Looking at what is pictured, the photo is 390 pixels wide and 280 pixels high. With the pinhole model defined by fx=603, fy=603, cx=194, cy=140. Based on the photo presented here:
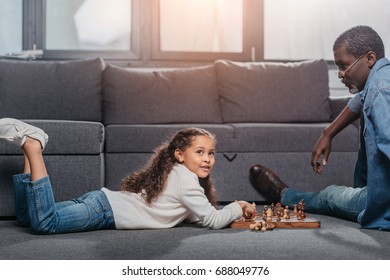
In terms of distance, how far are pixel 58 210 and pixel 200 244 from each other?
1.79 ft

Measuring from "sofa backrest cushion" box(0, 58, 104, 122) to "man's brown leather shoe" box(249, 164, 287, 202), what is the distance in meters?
1.11

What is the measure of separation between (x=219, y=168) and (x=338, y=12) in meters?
2.15

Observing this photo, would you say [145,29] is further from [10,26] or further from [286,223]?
[286,223]

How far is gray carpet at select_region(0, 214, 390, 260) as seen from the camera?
1768 mm

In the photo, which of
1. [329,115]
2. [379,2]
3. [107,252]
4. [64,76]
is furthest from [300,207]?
[379,2]

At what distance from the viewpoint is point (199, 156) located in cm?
222

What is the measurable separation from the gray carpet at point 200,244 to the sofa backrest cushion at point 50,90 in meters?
1.37

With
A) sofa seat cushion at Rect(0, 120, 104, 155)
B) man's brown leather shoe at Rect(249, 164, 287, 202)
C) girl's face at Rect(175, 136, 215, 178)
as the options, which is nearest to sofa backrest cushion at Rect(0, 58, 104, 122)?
sofa seat cushion at Rect(0, 120, 104, 155)

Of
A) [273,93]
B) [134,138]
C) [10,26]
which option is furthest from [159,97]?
[10,26]

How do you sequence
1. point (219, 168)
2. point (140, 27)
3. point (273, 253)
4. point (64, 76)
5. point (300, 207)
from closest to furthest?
point (273, 253) < point (300, 207) < point (219, 168) < point (64, 76) < point (140, 27)

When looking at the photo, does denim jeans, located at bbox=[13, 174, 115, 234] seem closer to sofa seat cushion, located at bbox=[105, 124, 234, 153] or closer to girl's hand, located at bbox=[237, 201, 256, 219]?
girl's hand, located at bbox=[237, 201, 256, 219]

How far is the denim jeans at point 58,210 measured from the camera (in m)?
2.05

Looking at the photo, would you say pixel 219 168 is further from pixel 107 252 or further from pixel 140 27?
pixel 140 27

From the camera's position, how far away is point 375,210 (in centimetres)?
220
